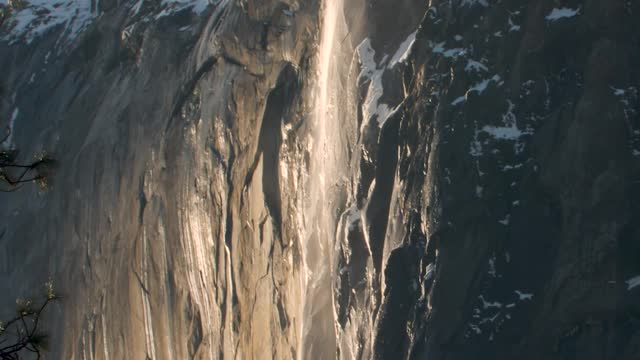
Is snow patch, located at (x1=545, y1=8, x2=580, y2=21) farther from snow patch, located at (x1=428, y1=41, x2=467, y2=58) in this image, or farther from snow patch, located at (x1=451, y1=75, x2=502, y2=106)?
snow patch, located at (x1=428, y1=41, x2=467, y2=58)

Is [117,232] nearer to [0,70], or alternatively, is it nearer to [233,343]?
[233,343]

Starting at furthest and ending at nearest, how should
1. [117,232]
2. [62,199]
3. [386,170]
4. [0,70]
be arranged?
1. [0,70]
2. [62,199]
3. [117,232]
4. [386,170]

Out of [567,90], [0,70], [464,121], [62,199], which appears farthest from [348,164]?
[0,70]

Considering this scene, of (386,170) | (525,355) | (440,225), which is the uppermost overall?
(386,170)

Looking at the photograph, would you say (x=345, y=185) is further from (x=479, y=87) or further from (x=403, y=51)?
(x=479, y=87)

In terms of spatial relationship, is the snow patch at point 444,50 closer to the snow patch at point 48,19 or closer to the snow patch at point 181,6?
the snow patch at point 181,6

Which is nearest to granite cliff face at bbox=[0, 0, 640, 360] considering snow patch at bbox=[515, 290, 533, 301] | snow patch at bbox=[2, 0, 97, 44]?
snow patch at bbox=[515, 290, 533, 301]

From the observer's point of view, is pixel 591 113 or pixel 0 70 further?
pixel 0 70

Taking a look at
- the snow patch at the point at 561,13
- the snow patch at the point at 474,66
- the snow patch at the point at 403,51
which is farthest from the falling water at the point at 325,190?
the snow patch at the point at 561,13

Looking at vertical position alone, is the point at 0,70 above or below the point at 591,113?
above
